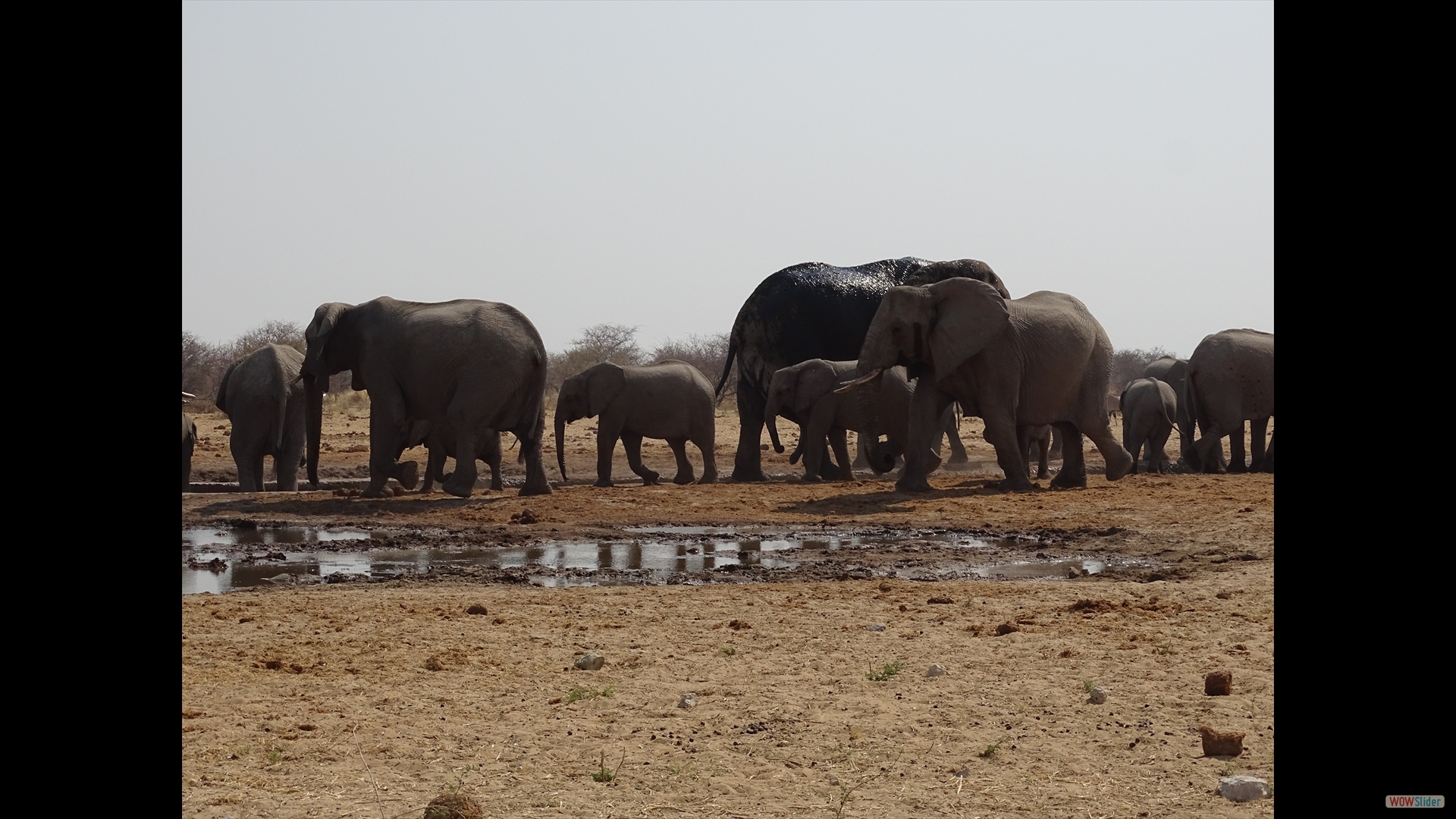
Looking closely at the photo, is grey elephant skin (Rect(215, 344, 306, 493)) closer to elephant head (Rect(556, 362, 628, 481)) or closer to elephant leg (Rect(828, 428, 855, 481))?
elephant head (Rect(556, 362, 628, 481))

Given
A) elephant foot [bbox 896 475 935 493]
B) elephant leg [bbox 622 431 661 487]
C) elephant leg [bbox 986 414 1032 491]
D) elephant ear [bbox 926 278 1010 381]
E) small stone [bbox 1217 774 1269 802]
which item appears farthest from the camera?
elephant leg [bbox 622 431 661 487]

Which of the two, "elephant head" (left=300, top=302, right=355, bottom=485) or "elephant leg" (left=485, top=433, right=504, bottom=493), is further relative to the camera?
Result: "elephant leg" (left=485, top=433, right=504, bottom=493)

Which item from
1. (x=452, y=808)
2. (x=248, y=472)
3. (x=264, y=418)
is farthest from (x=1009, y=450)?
(x=452, y=808)

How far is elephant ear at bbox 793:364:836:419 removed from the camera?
19484 mm

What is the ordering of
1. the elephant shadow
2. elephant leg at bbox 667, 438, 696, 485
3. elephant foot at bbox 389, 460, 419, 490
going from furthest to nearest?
elephant leg at bbox 667, 438, 696, 485, elephant foot at bbox 389, 460, 419, 490, the elephant shadow

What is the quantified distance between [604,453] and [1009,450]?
239 inches

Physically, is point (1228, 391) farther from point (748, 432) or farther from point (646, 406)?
point (646, 406)

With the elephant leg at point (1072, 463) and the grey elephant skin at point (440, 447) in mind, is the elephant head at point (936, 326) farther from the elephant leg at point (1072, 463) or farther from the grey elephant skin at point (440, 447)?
the grey elephant skin at point (440, 447)

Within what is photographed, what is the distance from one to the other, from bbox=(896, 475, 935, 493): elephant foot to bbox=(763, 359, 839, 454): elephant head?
3.44m

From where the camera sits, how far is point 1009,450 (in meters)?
16.4

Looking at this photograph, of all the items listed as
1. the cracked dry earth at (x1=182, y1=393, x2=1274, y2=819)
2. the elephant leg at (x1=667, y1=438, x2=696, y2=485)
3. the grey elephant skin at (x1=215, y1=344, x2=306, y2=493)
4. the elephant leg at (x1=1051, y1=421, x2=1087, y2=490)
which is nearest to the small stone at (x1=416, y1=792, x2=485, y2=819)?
the cracked dry earth at (x1=182, y1=393, x2=1274, y2=819)

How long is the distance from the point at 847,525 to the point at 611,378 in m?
7.57

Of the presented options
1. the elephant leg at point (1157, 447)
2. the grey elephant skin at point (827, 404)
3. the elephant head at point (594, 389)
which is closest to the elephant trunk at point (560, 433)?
the elephant head at point (594, 389)
